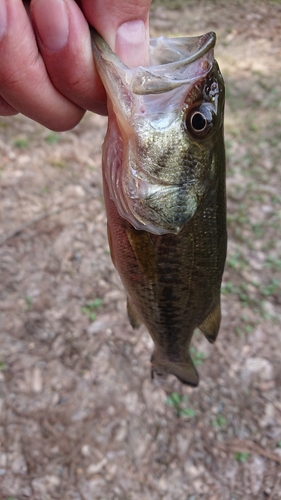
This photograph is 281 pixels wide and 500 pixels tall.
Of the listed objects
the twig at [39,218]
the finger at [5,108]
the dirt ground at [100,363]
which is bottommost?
the dirt ground at [100,363]

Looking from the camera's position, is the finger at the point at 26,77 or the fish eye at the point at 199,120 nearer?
the finger at the point at 26,77

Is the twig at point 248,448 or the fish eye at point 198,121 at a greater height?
the fish eye at point 198,121

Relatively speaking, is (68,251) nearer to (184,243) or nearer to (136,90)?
(184,243)

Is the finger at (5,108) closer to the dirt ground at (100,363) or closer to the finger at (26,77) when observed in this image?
the finger at (26,77)

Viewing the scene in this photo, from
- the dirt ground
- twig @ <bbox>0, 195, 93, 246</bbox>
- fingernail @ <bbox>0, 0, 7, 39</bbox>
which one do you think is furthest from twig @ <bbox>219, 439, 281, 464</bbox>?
fingernail @ <bbox>0, 0, 7, 39</bbox>

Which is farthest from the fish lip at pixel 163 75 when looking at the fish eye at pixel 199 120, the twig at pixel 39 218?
the twig at pixel 39 218

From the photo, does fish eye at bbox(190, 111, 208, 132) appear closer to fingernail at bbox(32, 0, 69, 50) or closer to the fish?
the fish

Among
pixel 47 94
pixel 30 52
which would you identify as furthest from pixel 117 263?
pixel 30 52

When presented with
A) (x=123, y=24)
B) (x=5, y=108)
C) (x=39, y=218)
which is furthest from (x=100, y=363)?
(x=123, y=24)
